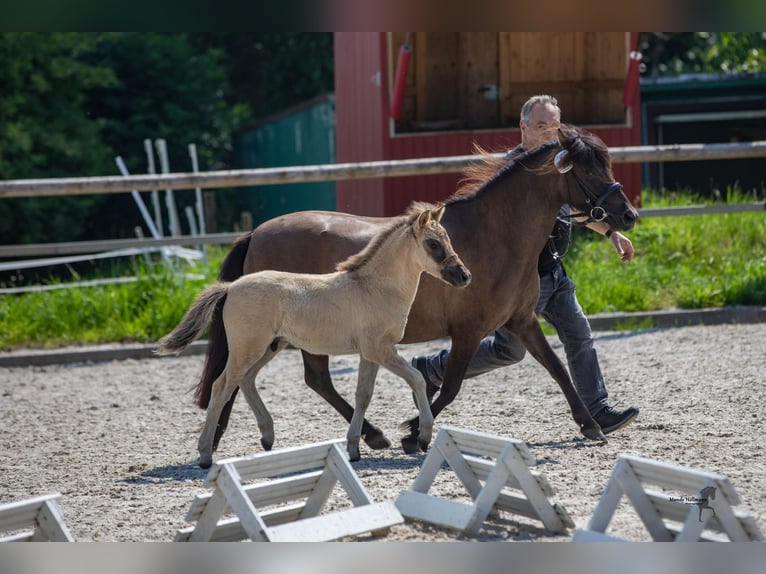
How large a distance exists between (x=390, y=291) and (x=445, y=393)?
2.93 feet

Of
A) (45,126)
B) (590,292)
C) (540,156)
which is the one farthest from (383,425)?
(45,126)

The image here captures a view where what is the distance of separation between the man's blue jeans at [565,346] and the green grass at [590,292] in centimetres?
392

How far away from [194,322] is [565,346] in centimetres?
239

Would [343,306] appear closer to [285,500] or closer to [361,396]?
[361,396]

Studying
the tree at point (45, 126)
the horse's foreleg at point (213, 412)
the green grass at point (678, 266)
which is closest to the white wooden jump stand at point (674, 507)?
the horse's foreleg at point (213, 412)

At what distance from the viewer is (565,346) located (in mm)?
6566

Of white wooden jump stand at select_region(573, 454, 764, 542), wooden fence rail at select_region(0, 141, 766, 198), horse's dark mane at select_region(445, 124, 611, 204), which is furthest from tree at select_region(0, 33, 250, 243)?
white wooden jump stand at select_region(573, 454, 764, 542)

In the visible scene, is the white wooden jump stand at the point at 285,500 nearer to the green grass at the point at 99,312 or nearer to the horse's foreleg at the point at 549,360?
the horse's foreleg at the point at 549,360

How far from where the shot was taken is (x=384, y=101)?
13492mm

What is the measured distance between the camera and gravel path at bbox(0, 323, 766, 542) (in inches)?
197

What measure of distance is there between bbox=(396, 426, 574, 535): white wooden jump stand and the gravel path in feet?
0.25

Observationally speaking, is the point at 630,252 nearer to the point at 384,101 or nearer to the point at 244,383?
the point at 244,383
